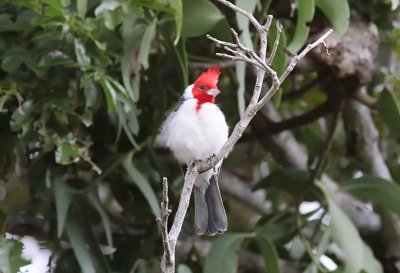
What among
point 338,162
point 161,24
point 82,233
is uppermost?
point 161,24

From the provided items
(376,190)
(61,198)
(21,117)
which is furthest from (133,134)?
(376,190)

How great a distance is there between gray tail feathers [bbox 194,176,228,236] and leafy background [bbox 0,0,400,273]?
0.88 feet

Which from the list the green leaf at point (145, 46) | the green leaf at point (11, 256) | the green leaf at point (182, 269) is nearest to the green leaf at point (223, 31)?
the green leaf at point (145, 46)

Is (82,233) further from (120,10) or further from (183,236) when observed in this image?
(120,10)

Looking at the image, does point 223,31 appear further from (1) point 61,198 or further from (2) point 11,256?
(2) point 11,256

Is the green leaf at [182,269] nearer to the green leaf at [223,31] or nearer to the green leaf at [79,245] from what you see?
the green leaf at [79,245]

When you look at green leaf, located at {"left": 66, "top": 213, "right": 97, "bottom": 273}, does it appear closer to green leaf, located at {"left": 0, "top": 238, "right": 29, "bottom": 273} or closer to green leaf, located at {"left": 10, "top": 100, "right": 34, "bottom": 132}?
green leaf, located at {"left": 0, "top": 238, "right": 29, "bottom": 273}

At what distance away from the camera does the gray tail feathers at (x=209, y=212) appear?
120 inches

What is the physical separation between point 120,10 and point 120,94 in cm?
28

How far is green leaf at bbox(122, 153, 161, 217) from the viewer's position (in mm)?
3469

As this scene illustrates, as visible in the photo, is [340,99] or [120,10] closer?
[120,10]

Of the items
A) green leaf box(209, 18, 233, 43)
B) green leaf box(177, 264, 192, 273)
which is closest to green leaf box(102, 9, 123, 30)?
green leaf box(209, 18, 233, 43)

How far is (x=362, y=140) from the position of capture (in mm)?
4215

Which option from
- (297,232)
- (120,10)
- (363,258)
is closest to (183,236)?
(297,232)
